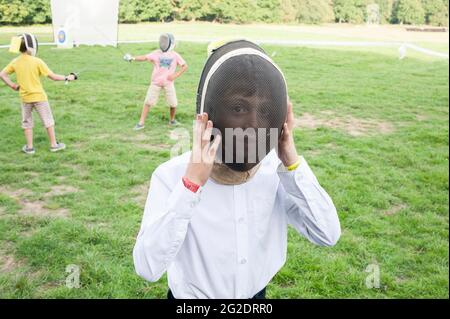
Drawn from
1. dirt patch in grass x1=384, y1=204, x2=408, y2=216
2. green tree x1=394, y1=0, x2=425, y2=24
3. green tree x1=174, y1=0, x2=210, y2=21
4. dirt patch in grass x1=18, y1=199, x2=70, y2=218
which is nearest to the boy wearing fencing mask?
dirt patch in grass x1=18, y1=199, x2=70, y2=218

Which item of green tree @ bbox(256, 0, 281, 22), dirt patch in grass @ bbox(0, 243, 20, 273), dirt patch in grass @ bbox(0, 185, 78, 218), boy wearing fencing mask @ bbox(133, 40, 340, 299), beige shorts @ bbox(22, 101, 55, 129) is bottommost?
dirt patch in grass @ bbox(0, 243, 20, 273)

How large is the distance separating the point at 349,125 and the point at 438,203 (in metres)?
3.11

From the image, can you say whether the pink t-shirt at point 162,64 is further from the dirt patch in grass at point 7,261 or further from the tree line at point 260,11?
the dirt patch in grass at point 7,261

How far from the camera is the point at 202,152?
126cm

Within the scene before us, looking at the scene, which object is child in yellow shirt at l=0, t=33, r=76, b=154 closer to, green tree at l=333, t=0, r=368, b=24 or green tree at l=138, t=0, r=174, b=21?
green tree at l=138, t=0, r=174, b=21

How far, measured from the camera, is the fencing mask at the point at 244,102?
49.3 inches

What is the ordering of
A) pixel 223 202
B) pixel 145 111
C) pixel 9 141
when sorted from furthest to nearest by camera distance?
pixel 145 111
pixel 9 141
pixel 223 202

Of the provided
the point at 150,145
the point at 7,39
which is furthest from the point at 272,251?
the point at 7,39

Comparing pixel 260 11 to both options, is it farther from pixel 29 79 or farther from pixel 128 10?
pixel 29 79

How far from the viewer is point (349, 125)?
7539 mm

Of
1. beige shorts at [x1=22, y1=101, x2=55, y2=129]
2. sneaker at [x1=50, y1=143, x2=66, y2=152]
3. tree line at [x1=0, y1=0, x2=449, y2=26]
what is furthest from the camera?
tree line at [x1=0, y1=0, x2=449, y2=26]

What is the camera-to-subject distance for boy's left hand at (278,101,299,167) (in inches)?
53.4

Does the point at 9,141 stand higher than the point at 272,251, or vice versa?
the point at 272,251
